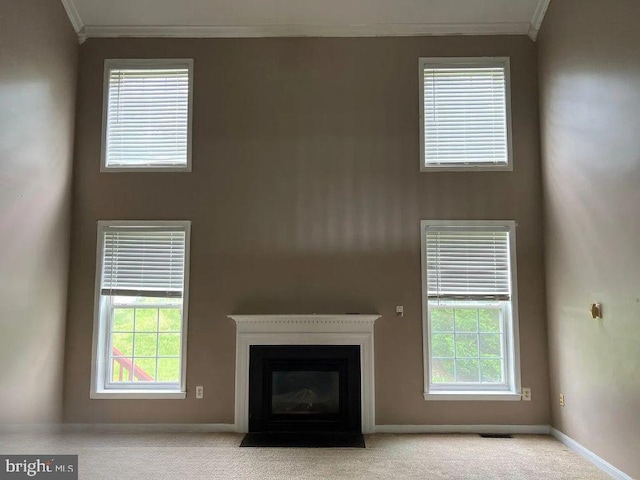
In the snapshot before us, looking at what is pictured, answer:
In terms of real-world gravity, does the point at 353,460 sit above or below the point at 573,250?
below

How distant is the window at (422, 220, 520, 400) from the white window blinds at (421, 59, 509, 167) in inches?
27.8

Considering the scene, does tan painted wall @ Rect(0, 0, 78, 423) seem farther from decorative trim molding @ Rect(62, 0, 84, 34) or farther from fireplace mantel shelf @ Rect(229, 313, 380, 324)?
fireplace mantel shelf @ Rect(229, 313, 380, 324)

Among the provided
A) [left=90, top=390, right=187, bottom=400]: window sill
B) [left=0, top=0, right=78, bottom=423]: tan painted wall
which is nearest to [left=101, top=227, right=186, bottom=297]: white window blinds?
[left=0, top=0, right=78, bottom=423]: tan painted wall

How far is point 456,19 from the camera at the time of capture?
4918 mm

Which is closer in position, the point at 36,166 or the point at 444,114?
the point at 36,166

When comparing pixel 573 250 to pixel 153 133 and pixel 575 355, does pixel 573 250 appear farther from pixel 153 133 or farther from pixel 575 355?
pixel 153 133

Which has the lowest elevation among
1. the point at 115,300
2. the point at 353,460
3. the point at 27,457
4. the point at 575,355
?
the point at 353,460

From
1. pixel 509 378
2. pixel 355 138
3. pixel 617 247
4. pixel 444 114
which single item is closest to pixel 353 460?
pixel 509 378

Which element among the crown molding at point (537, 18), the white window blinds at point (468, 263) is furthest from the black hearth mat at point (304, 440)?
the crown molding at point (537, 18)

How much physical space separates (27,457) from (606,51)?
474 centimetres

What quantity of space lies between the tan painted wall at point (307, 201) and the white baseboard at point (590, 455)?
24 cm

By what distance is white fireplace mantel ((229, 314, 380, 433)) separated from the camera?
15.4 ft

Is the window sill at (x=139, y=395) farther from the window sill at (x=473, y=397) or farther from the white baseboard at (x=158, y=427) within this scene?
the window sill at (x=473, y=397)

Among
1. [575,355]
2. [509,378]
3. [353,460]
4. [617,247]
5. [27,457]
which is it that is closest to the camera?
[27,457]
